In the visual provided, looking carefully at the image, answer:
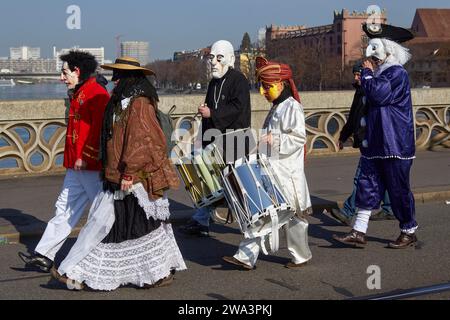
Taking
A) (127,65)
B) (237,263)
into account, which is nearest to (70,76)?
(127,65)

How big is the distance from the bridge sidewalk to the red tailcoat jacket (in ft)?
6.12

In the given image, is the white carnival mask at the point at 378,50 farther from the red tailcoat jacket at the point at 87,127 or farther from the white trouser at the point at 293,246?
the red tailcoat jacket at the point at 87,127

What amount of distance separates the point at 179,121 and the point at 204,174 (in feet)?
17.9

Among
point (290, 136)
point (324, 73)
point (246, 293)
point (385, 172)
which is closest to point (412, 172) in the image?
point (385, 172)

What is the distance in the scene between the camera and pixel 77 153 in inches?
258

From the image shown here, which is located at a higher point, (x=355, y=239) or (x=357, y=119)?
(x=357, y=119)

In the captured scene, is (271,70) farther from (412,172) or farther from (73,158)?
(412,172)

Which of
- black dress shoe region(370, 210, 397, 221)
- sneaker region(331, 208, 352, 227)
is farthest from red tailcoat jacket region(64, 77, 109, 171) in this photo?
black dress shoe region(370, 210, 397, 221)

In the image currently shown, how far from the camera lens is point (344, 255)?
739cm

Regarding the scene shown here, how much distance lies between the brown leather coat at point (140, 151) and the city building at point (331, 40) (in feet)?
348

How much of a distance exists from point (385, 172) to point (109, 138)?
292 cm

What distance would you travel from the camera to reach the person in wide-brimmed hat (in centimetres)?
593

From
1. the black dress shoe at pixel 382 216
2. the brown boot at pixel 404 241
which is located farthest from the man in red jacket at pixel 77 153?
the black dress shoe at pixel 382 216

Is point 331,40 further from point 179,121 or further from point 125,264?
point 125,264
